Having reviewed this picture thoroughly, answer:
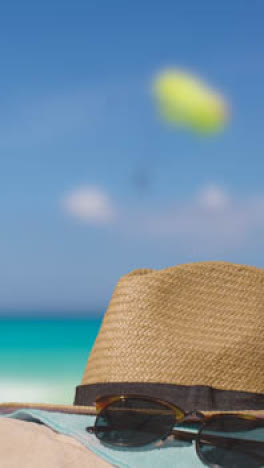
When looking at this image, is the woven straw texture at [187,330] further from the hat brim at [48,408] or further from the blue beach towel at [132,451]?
the blue beach towel at [132,451]

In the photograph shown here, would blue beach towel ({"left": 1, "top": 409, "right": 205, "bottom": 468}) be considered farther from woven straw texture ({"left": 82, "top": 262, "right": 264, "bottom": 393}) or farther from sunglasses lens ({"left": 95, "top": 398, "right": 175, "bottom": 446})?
woven straw texture ({"left": 82, "top": 262, "right": 264, "bottom": 393})

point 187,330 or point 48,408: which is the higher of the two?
point 187,330

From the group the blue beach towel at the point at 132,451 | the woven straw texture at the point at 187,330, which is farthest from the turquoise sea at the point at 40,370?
the blue beach towel at the point at 132,451

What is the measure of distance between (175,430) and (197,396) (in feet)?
1.53

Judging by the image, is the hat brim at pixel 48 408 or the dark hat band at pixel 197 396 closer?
the hat brim at pixel 48 408

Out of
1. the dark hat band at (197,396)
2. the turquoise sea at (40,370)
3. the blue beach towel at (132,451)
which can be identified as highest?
the turquoise sea at (40,370)

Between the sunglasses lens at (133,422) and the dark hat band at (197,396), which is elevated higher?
the dark hat band at (197,396)

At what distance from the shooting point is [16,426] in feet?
3.69

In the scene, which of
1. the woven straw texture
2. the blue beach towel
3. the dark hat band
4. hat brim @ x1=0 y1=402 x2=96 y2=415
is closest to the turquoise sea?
the woven straw texture

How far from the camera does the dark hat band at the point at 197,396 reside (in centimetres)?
167

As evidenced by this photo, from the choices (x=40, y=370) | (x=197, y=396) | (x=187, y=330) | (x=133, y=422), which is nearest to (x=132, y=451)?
(x=133, y=422)

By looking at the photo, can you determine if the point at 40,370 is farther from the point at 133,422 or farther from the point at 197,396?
the point at 133,422

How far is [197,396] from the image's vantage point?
5.47 ft

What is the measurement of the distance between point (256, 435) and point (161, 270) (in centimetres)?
98
